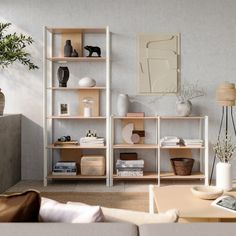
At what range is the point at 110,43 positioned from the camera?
233 inches

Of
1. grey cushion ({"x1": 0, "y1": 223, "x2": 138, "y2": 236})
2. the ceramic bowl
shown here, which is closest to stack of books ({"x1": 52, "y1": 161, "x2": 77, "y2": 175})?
the ceramic bowl

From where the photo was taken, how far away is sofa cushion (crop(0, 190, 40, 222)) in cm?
163

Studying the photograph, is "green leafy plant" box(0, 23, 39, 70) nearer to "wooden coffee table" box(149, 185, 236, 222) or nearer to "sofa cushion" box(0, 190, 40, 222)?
"wooden coffee table" box(149, 185, 236, 222)

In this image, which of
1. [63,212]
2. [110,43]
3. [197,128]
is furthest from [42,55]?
[63,212]

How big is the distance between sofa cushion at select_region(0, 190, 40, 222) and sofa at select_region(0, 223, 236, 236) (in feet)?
0.38

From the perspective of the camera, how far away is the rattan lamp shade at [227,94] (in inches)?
214

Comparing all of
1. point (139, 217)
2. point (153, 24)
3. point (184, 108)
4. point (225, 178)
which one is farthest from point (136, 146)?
point (139, 217)

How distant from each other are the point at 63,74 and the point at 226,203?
3.26 m

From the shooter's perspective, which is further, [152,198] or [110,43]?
[110,43]

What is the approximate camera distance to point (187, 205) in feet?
10.4

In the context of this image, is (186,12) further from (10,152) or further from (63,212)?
(63,212)

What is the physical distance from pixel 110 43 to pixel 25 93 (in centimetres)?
132

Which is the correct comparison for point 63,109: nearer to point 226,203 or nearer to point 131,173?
point 131,173

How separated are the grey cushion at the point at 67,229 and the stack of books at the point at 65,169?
4194mm
